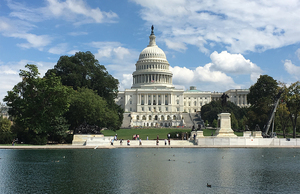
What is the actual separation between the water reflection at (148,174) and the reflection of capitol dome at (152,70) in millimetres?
134159

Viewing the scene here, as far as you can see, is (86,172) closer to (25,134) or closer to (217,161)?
(217,161)

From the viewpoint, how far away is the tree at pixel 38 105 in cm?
4375

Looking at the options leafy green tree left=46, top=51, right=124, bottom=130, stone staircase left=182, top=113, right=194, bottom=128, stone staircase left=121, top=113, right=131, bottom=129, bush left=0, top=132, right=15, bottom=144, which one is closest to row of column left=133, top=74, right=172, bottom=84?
stone staircase left=121, top=113, right=131, bottom=129

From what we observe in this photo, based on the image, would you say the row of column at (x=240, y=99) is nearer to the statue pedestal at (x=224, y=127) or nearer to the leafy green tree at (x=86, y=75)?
the leafy green tree at (x=86, y=75)

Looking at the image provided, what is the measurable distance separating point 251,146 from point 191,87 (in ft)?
475

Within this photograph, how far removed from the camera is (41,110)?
4422cm

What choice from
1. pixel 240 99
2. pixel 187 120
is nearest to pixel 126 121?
pixel 187 120

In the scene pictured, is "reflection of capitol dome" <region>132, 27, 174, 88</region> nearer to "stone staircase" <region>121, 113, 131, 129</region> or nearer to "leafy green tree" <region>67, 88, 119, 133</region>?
"stone staircase" <region>121, 113, 131, 129</region>

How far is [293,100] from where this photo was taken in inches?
2222

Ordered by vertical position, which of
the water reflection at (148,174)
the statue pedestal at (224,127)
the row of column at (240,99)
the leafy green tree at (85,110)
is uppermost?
the row of column at (240,99)

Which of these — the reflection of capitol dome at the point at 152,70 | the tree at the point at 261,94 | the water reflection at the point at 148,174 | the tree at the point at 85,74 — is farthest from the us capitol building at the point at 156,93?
the water reflection at the point at 148,174

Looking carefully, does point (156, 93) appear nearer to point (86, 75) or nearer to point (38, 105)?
point (86, 75)

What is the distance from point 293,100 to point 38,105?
37.3 meters

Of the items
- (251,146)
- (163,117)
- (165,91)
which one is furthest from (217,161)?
(165,91)
